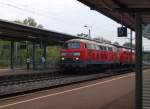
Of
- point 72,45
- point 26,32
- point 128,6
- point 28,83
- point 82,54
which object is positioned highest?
point 26,32

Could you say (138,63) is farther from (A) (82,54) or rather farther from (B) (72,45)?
(B) (72,45)

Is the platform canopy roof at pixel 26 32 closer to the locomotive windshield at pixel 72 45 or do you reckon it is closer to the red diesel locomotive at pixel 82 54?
the locomotive windshield at pixel 72 45

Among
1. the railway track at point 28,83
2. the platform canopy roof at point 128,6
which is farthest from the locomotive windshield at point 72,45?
the platform canopy roof at point 128,6

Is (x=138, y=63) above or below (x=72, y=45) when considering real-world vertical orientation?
below

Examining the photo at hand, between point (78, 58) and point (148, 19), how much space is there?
2570cm

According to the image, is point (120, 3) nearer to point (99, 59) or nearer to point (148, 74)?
point (148, 74)

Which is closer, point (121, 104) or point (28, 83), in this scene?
point (121, 104)

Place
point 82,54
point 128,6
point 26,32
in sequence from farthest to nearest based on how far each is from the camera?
point 26,32, point 82,54, point 128,6

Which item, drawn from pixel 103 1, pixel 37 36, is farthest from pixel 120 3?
pixel 37 36

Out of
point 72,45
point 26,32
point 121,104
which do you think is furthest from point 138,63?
point 26,32

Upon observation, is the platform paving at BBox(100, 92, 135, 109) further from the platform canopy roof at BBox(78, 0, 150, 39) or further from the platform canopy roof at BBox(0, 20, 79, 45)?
the platform canopy roof at BBox(0, 20, 79, 45)

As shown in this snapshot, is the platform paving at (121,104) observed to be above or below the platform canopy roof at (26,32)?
below

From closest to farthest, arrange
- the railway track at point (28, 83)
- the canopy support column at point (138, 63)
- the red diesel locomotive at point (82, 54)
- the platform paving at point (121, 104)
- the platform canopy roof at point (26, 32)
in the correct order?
the canopy support column at point (138, 63) → the platform paving at point (121, 104) → the railway track at point (28, 83) → the platform canopy roof at point (26, 32) → the red diesel locomotive at point (82, 54)

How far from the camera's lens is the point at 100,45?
42.1m
